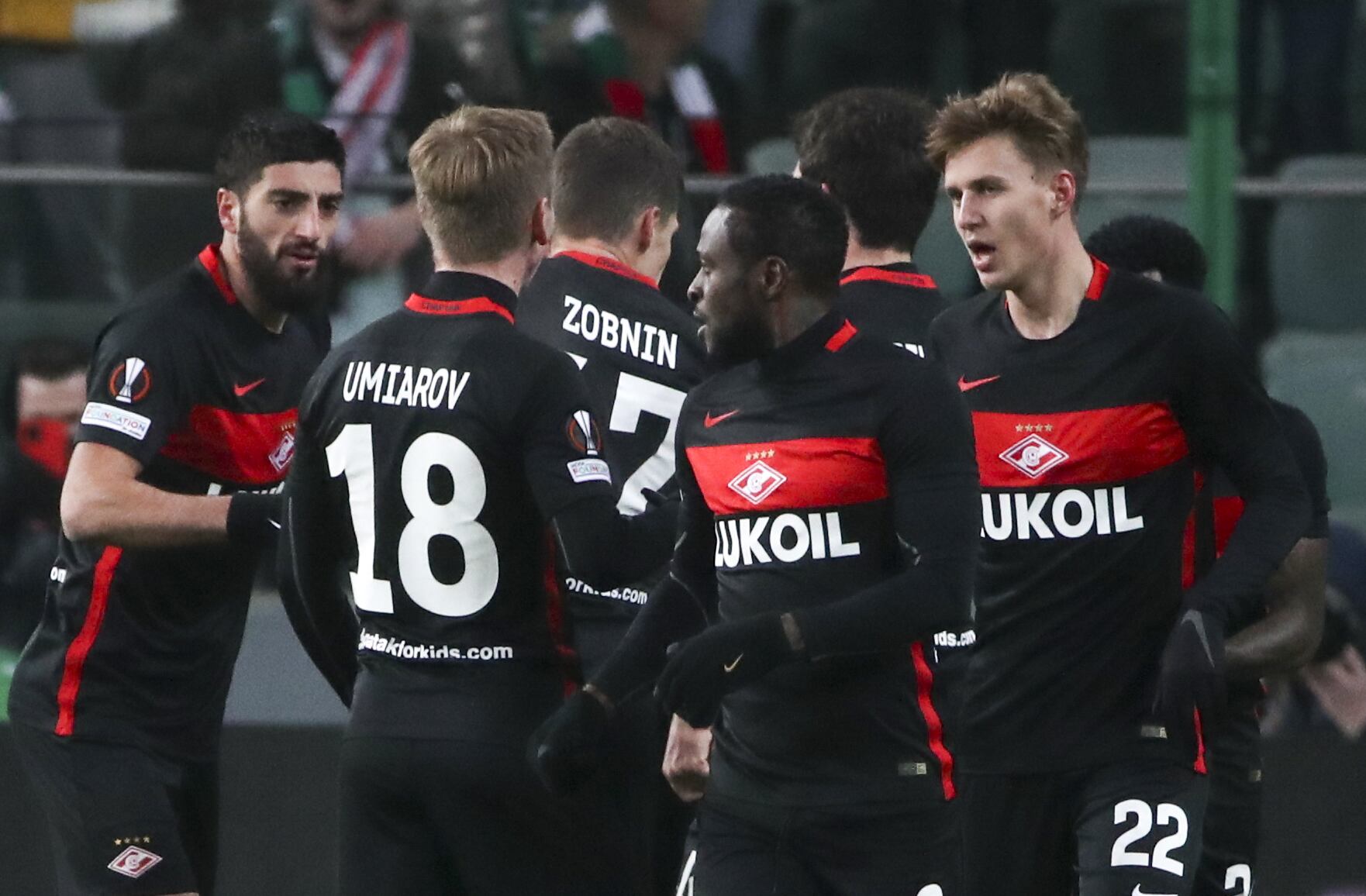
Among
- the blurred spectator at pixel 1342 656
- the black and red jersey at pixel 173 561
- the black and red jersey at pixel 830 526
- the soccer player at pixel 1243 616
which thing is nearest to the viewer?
the black and red jersey at pixel 830 526

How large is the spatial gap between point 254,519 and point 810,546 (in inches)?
50.0

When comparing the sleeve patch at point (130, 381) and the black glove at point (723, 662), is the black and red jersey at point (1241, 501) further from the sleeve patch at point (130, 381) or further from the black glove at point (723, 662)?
the sleeve patch at point (130, 381)

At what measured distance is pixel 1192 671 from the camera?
169 inches

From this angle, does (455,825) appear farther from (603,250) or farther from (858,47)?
(858,47)

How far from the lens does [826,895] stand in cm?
409

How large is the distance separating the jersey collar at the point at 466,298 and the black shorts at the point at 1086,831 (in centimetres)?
133

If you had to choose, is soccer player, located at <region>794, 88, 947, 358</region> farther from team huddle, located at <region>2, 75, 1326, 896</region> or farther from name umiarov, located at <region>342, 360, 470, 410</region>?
name umiarov, located at <region>342, 360, 470, 410</region>

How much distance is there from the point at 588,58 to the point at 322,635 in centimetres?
285

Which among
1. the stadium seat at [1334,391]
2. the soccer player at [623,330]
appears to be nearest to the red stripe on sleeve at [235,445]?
the soccer player at [623,330]

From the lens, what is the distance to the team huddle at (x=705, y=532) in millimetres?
4066

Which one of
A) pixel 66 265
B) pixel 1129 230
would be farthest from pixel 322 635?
pixel 66 265

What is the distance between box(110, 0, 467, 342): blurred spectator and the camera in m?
7.06

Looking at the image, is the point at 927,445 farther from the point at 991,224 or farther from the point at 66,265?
the point at 66,265

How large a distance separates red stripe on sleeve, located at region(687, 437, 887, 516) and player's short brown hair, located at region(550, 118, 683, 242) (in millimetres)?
1158
